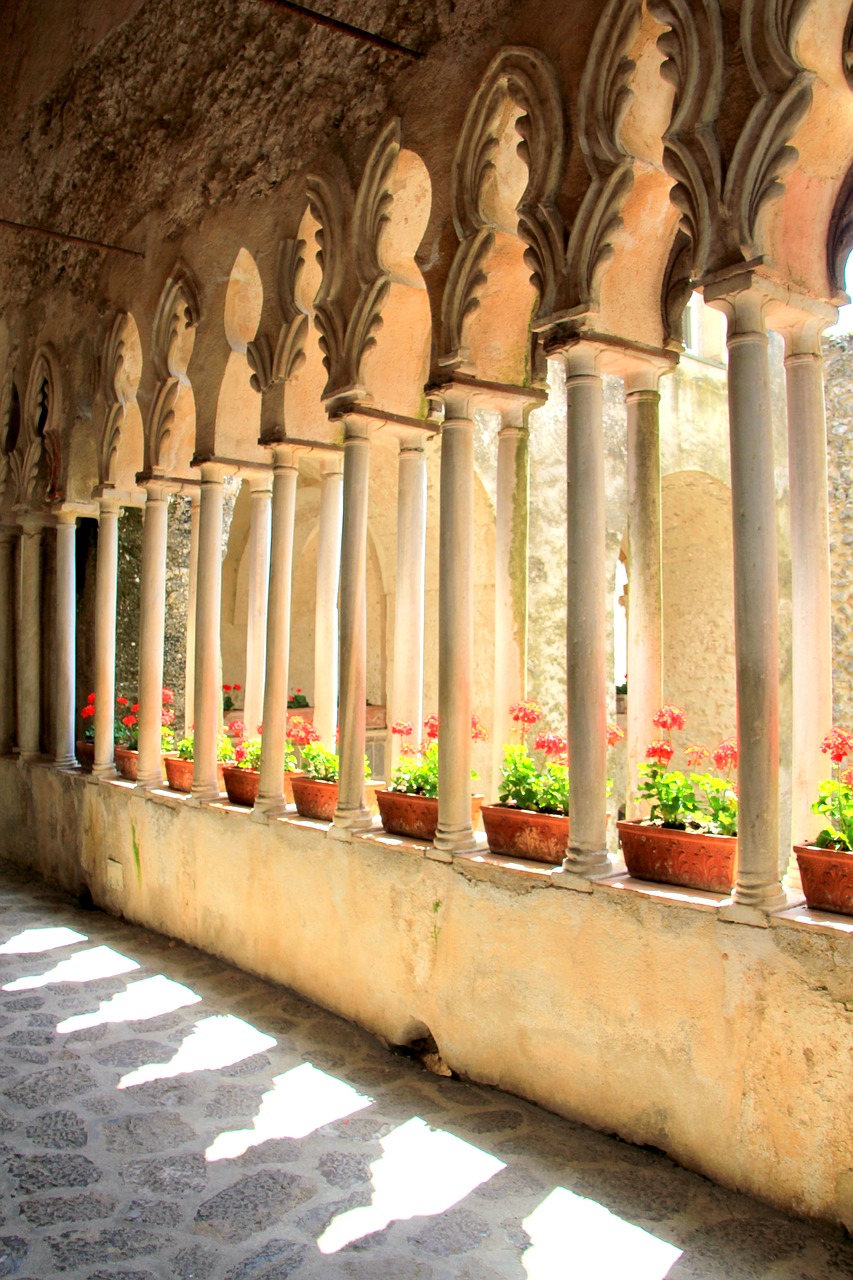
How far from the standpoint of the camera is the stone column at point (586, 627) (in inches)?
140

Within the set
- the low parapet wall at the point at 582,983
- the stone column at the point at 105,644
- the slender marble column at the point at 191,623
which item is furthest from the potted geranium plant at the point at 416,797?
the stone column at the point at 105,644

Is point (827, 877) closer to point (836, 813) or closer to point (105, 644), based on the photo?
point (836, 813)

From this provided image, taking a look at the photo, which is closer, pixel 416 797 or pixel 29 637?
pixel 416 797

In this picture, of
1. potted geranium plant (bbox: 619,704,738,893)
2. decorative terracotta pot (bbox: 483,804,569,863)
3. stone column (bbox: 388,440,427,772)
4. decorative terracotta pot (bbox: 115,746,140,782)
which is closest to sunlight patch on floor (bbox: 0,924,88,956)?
decorative terracotta pot (bbox: 115,746,140,782)

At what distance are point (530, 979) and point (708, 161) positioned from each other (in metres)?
2.70

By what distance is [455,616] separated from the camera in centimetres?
428

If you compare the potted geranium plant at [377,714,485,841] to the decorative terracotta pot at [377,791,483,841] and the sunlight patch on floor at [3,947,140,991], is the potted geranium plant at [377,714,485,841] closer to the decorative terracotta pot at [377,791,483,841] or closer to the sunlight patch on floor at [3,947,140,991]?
the decorative terracotta pot at [377,791,483,841]

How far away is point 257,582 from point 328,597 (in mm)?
657

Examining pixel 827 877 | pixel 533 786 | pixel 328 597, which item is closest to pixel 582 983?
pixel 533 786

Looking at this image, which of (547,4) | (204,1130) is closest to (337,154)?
(547,4)

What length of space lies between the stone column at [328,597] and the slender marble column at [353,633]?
828mm

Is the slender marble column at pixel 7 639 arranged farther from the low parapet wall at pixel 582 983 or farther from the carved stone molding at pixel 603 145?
the carved stone molding at pixel 603 145

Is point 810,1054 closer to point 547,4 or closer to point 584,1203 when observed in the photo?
point 584,1203

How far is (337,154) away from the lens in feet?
15.6
